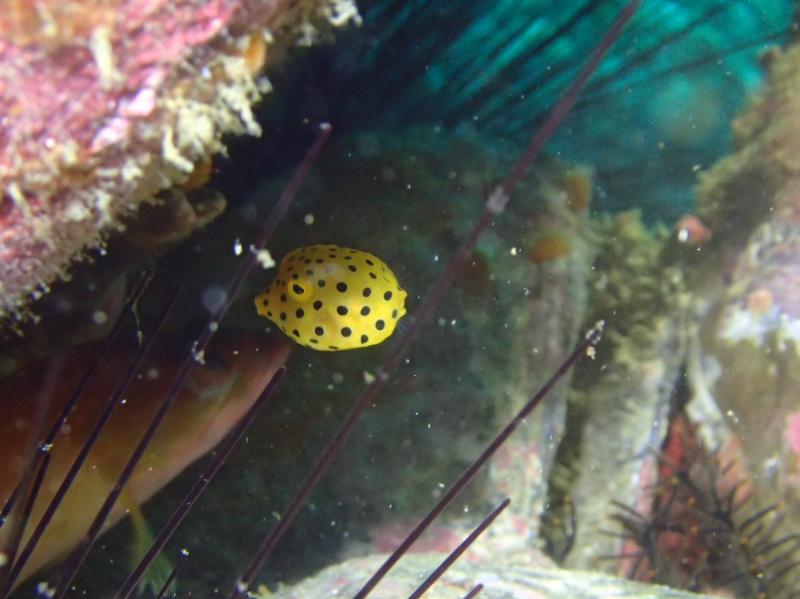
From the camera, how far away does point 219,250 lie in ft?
11.2

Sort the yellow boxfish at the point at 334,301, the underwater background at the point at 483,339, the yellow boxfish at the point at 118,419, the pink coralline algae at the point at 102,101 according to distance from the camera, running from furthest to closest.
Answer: the underwater background at the point at 483,339
the yellow boxfish at the point at 334,301
the yellow boxfish at the point at 118,419
the pink coralline algae at the point at 102,101

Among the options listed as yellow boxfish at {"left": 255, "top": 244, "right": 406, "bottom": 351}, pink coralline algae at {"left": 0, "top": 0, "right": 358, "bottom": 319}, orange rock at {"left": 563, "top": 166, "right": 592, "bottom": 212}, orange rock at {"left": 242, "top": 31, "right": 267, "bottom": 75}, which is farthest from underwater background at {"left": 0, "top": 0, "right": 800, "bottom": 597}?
orange rock at {"left": 242, "top": 31, "right": 267, "bottom": 75}

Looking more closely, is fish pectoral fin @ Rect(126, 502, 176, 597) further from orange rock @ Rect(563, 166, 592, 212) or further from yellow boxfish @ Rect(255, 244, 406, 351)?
orange rock @ Rect(563, 166, 592, 212)

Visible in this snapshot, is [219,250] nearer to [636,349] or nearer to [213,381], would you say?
[213,381]

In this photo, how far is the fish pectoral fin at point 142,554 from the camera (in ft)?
8.61

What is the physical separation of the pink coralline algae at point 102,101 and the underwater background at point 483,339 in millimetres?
996

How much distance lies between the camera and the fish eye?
2604mm

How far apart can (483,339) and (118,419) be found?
6.23ft

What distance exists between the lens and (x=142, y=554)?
8.59 ft

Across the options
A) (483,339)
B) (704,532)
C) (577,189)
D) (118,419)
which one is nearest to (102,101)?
(118,419)

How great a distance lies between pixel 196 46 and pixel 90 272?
5.06 ft

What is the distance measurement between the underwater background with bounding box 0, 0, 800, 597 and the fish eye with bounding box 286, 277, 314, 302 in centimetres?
27

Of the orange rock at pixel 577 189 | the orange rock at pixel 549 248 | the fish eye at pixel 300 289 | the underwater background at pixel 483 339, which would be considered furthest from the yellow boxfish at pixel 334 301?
the orange rock at pixel 577 189

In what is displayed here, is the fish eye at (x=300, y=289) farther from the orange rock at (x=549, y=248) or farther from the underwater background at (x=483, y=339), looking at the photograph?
the orange rock at (x=549, y=248)
